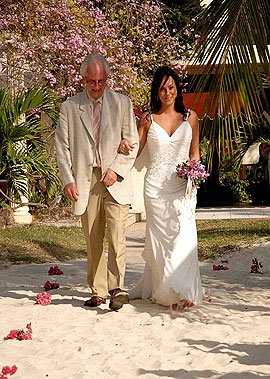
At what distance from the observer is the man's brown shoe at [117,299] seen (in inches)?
226

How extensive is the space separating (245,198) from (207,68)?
15.8m

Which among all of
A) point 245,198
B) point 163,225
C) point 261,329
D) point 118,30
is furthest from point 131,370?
point 245,198

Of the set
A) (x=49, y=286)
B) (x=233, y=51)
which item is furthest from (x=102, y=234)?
(x=233, y=51)

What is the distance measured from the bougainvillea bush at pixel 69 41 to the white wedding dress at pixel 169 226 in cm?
831

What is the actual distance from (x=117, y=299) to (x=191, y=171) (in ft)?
3.74

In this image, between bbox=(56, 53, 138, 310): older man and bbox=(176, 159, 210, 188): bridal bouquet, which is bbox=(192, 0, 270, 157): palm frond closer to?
bbox=(176, 159, 210, 188): bridal bouquet

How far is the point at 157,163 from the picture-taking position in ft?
20.0

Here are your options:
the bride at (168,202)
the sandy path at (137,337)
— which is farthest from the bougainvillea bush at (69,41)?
the bride at (168,202)

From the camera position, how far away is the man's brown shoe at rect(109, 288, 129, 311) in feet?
18.8

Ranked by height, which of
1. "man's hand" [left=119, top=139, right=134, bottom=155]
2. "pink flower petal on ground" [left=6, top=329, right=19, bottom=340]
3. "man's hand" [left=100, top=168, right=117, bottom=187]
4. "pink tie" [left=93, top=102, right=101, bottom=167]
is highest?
"pink tie" [left=93, top=102, right=101, bottom=167]

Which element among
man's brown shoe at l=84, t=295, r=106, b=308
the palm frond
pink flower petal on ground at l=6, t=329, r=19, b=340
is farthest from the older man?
pink flower petal on ground at l=6, t=329, r=19, b=340

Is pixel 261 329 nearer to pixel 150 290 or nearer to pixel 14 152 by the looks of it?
pixel 150 290

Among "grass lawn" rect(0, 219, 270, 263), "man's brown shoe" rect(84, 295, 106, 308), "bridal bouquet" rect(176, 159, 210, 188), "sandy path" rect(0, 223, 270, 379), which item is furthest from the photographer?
"grass lawn" rect(0, 219, 270, 263)

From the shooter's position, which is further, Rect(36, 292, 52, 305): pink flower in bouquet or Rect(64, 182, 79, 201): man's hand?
Rect(36, 292, 52, 305): pink flower in bouquet
